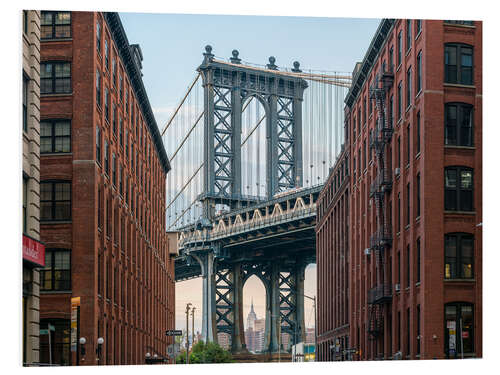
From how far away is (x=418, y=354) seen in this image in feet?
191

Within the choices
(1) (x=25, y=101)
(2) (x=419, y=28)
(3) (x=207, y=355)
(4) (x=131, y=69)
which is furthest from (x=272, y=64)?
(1) (x=25, y=101)

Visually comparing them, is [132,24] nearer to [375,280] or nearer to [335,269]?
[375,280]

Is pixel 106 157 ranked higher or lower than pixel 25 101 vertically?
higher

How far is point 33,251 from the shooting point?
39.5m

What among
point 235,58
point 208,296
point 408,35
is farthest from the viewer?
point 208,296

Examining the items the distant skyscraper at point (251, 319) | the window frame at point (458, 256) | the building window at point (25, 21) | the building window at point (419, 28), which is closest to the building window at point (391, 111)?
the building window at point (419, 28)

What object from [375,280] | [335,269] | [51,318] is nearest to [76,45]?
[51,318]

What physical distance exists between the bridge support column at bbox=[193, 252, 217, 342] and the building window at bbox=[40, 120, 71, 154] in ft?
336

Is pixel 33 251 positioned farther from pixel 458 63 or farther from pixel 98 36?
pixel 458 63

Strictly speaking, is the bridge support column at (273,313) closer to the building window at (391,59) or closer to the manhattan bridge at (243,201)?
the manhattan bridge at (243,201)

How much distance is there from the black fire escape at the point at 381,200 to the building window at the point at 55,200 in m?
20.8

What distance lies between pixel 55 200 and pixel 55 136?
12.0 ft

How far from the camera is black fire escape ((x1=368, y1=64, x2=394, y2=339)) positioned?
69438mm
